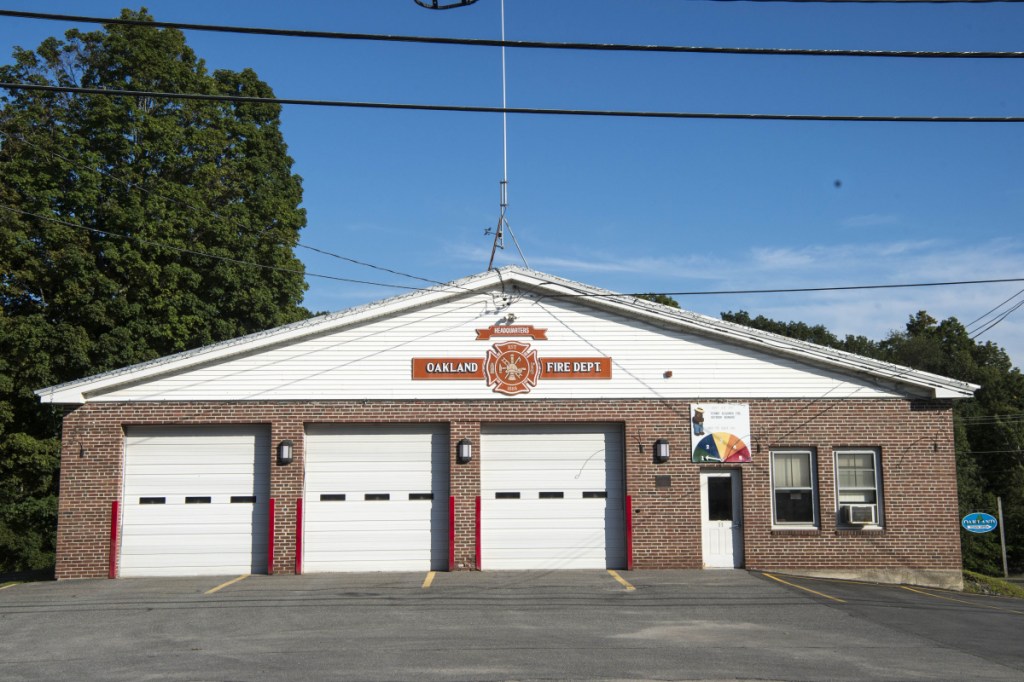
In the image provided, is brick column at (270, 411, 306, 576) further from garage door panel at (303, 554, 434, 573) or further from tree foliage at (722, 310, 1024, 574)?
tree foliage at (722, 310, 1024, 574)

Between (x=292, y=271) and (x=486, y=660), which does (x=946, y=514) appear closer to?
(x=486, y=660)

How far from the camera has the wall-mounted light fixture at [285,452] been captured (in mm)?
19906

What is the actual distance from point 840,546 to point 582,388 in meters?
6.32

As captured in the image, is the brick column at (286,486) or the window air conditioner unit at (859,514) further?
the window air conditioner unit at (859,514)

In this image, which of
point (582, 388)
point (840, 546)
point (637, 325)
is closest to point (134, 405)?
point (582, 388)

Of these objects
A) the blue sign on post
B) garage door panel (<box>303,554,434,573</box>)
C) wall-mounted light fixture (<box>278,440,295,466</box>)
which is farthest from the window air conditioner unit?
wall-mounted light fixture (<box>278,440,295,466</box>)

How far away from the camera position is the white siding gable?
66.4 ft

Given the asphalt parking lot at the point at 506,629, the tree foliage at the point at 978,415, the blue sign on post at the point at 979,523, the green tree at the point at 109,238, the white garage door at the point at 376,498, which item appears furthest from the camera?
the tree foliage at the point at 978,415

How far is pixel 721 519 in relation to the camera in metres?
20.6

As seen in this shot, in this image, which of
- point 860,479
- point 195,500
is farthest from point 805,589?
point 195,500

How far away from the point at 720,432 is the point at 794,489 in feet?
6.64

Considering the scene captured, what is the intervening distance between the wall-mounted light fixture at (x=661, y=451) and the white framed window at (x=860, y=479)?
3742 mm

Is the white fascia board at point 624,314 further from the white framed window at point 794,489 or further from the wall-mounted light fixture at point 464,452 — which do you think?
the wall-mounted light fixture at point 464,452

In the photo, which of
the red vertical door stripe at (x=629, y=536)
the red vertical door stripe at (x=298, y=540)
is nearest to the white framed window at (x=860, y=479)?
the red vertical door stripe at (x=629, y=536)
